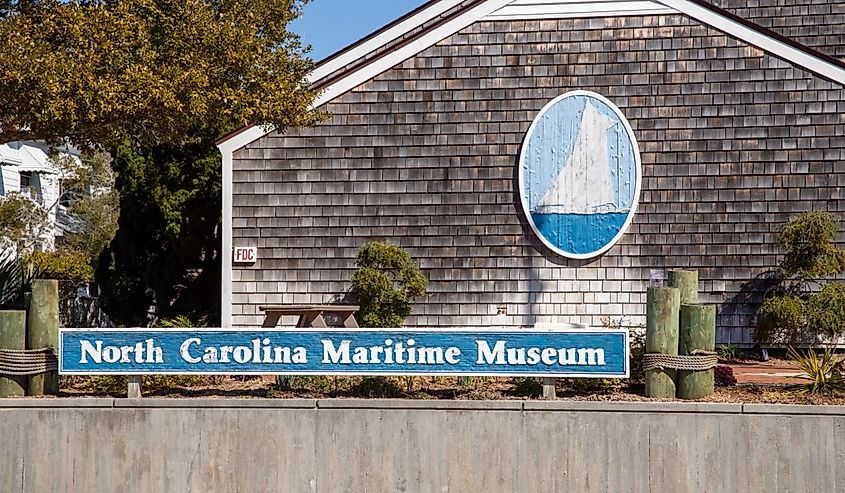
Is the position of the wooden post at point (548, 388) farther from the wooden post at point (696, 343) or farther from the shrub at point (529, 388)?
the wooden post at point (696, 343)

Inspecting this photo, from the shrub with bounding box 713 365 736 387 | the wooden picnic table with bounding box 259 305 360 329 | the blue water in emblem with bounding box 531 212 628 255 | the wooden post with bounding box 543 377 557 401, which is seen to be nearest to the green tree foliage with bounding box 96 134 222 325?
the wooden picnic table with bounding box 259 305 360 329

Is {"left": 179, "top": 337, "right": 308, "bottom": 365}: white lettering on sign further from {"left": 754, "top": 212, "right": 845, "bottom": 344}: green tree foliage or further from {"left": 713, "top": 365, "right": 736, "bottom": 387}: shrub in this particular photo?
{"left": 754, "top": 212, "right": 845, "bottom": 344}: green tree foliage

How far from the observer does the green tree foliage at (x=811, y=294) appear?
1411cm

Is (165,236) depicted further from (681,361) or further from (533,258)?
(681,361)

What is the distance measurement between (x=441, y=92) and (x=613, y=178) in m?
3.07

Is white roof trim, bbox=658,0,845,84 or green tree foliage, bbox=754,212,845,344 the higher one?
white roof trim, bbox=658,0,845,84

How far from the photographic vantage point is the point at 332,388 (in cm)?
1001

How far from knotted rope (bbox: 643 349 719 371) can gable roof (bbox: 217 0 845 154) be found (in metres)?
7.39

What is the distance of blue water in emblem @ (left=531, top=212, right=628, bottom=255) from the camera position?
602 inches

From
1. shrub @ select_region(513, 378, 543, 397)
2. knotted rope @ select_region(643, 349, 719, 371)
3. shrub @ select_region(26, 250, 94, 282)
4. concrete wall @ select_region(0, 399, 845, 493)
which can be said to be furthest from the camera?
shrub @ select_region(26, 250, 94, 282)

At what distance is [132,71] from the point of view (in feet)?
36.0

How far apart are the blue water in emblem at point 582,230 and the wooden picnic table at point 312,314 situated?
10.9 ft

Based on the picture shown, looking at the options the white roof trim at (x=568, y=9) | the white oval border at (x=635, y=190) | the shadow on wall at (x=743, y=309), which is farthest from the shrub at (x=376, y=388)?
the white roof trim at (x=568, y=9)

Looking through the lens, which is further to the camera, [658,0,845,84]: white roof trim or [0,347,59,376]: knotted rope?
[658,0,845,84]: white roof trim
